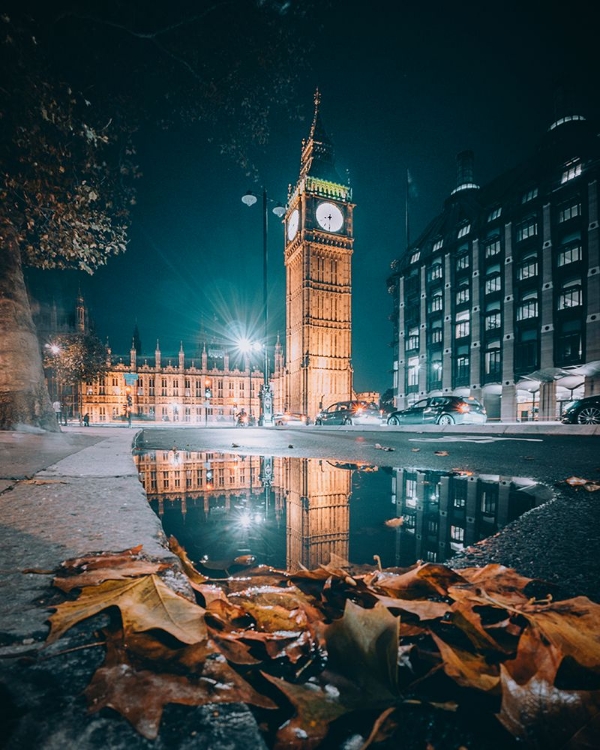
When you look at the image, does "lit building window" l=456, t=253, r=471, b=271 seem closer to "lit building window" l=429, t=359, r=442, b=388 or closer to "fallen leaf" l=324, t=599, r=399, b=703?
"lit building window" l=429, t=359, r=442, b=388

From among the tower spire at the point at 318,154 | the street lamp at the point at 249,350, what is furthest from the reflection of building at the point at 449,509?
the tower spire at the point at 318,154

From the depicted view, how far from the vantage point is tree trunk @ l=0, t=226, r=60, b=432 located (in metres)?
7.97

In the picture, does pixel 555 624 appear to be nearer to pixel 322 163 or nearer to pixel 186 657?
pixel 186 657

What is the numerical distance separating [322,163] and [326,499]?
82025 mm

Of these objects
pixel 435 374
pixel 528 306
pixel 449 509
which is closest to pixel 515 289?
pixel 528 306

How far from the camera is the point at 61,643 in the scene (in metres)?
0.74

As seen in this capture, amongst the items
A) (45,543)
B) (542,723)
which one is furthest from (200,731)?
(45,543)

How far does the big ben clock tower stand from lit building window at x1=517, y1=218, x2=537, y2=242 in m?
39.7

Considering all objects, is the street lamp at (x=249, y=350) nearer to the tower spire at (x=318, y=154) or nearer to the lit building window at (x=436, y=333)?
the tower spire at (x=318, y=154)

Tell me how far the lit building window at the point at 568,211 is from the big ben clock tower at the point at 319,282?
43.2 meters

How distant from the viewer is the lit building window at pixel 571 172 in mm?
29281

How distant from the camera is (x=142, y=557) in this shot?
122 centimetres

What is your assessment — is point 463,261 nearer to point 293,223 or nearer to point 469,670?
point 469,670

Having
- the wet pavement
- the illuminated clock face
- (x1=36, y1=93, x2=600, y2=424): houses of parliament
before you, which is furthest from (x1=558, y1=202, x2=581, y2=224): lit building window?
the illuminated clock face
